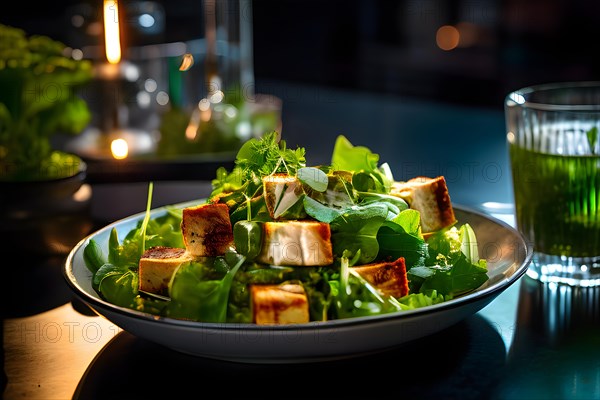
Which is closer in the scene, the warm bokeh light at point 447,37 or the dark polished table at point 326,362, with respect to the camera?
the dark polished table at point 326,362

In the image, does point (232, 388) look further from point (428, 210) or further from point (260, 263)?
point (428, 210)

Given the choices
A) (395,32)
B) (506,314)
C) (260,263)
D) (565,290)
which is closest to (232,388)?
Result: (260,263)

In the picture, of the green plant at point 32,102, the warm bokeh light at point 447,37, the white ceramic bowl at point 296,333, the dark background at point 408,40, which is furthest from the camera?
the warm bokeh light at point 447,37

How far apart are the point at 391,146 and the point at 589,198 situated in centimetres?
130

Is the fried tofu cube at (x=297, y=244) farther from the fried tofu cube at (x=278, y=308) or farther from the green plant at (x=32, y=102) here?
the green plant at (x=32, y=102)

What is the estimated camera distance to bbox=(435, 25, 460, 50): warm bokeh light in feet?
16.0

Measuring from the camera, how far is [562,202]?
4.16 ft

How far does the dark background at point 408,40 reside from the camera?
4.41 m

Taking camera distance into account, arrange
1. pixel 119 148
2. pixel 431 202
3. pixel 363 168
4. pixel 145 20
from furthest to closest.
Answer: pixel 145 20 < pixel 119 148 < pixel 363 168 < pixel 431 202

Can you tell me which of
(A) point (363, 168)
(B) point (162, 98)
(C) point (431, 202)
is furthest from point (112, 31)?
(C) point (431, 202)

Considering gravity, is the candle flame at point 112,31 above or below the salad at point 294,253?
above

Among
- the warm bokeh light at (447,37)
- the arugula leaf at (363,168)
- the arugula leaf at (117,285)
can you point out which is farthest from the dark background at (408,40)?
the arugula leaf at (117,285)

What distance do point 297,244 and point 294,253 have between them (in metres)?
0.01

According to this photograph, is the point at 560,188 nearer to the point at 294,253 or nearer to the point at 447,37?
the point at 294,253
